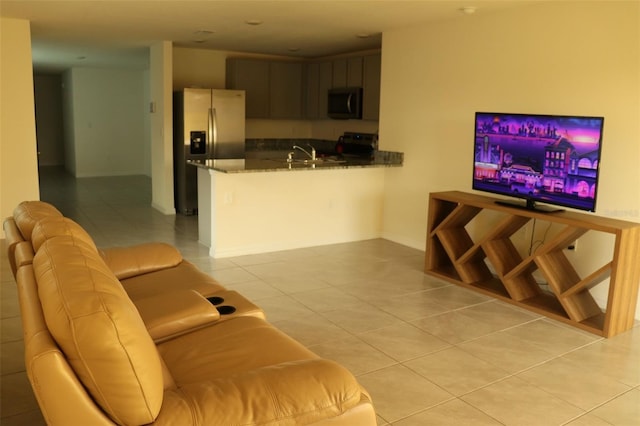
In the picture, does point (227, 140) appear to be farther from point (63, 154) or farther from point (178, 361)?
point (63, 154)

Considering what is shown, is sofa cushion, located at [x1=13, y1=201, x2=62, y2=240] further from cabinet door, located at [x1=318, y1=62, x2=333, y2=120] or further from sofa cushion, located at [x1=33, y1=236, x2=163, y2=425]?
cabinet door, located at [x1=318, y1=62, x2=333, y2=120]

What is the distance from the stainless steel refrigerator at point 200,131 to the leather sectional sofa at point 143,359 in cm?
497

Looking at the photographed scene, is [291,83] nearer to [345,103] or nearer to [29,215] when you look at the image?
[345,103]

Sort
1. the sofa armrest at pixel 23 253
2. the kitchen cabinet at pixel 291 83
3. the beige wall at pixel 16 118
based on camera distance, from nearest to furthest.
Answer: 1. the sofa armrest at pixel 23 253
2. the beige wall at pixel 16 118
3. the kitchen cabinet at pixel 291 83

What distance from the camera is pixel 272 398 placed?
1689 mm

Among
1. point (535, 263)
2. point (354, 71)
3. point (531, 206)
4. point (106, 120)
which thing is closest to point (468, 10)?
point (531, 206)

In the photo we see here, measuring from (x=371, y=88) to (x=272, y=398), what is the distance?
20.5 ft

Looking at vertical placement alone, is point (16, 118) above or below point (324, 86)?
below

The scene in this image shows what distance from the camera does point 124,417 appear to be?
58.3 inches

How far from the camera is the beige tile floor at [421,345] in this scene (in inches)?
107

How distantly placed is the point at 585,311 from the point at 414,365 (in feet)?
5.14

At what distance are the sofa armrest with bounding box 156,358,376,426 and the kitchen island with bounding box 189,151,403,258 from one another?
3.54 m

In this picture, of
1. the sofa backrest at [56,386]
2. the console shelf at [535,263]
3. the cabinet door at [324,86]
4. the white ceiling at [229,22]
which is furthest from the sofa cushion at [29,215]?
the cabinet door at [324,86]

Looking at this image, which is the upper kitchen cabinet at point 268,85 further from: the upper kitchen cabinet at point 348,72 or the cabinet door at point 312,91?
the upper kitchen cabinet at point 348,72
